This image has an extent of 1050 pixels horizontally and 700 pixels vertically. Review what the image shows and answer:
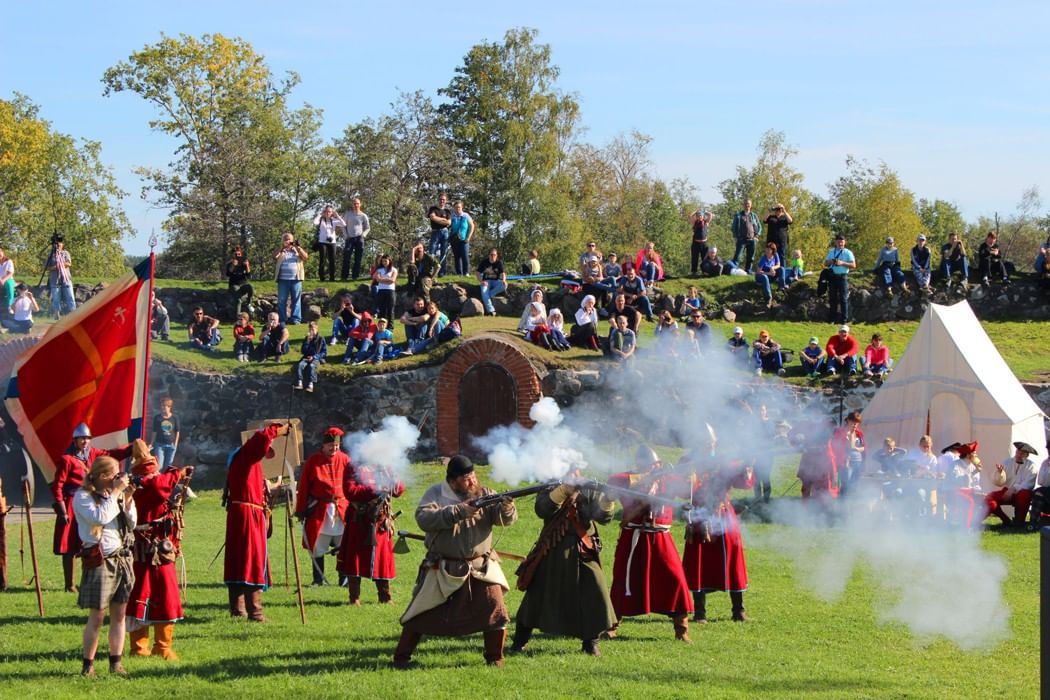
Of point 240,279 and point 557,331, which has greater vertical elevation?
point 240,279

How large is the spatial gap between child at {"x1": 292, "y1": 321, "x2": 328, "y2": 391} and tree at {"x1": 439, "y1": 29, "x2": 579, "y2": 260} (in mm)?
25789

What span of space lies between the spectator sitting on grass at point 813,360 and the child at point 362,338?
8.76m

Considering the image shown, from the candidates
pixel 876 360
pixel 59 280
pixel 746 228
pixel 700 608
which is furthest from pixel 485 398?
pixel 700 608

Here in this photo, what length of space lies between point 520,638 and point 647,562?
56.7 inches

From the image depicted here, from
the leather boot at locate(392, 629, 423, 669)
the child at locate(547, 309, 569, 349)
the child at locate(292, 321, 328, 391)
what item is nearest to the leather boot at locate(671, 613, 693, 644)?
the leather boot at locate(392, 629, 423, 669)

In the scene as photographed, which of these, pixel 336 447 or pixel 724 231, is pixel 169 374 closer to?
pixel 336 447

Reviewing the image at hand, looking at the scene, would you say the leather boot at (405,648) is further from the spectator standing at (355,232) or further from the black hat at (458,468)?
the spectator standing at (355,232)

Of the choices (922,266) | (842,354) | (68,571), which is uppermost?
(922,266)

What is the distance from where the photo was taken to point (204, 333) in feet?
84.7

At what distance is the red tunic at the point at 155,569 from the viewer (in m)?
10.4

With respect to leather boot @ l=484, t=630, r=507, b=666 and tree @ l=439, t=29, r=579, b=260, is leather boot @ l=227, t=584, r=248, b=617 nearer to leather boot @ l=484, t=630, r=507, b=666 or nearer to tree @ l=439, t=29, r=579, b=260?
leather boot @ l=484, t=630, r=507, b=666

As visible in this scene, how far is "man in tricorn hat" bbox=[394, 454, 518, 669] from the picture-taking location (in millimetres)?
10117

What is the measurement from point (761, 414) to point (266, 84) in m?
32.8

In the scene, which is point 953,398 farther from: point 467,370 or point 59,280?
point 59,280
